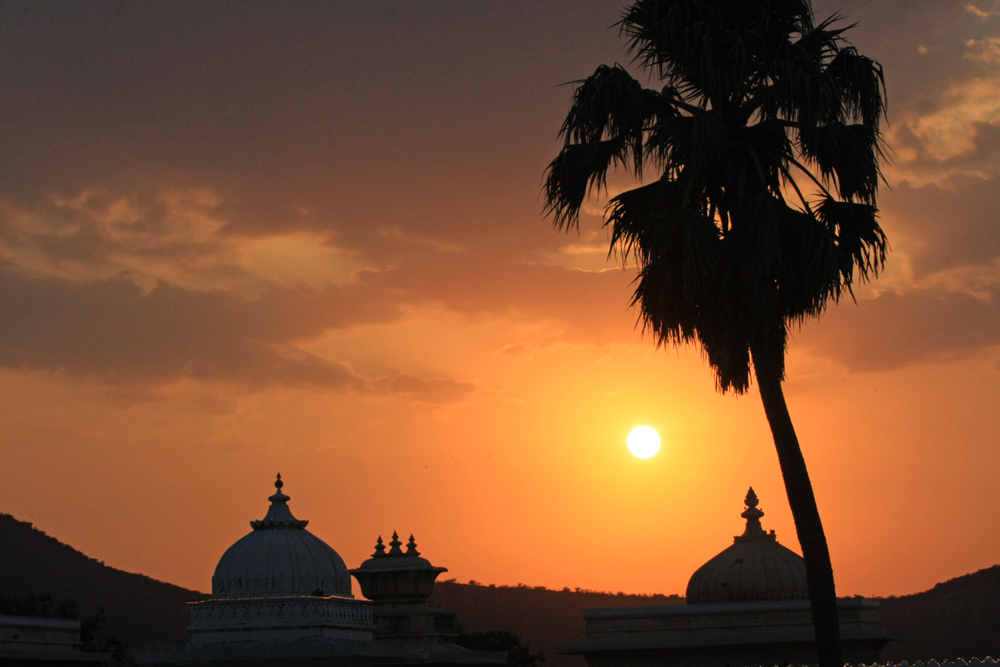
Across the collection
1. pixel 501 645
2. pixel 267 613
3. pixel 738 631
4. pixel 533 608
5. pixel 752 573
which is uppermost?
pixel 533 608

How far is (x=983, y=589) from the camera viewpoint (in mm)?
84125

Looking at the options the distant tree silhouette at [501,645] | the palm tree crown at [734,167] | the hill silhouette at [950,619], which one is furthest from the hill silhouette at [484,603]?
the palm tree crown at [734,167]

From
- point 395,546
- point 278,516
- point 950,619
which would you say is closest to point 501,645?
point 950,619

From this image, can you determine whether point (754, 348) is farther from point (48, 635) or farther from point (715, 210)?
point (48, 635)

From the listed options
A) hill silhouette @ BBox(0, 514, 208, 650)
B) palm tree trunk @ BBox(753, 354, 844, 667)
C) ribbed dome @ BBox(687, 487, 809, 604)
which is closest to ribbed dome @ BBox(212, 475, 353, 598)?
ribbed dome @ BBox(687, 487, 809, 604)

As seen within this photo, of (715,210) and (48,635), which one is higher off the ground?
(715,210)

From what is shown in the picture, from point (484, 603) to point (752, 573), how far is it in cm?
8935

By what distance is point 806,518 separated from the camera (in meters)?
16.7

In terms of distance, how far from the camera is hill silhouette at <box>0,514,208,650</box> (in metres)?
90.5

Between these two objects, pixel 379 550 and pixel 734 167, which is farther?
pixel 379 550

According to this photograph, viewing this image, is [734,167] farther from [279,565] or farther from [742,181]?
[279,565]

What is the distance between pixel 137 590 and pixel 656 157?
88.5 m

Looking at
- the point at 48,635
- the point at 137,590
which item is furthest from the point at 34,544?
the point at 48,635

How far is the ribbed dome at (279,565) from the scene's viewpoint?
26.8 meters
